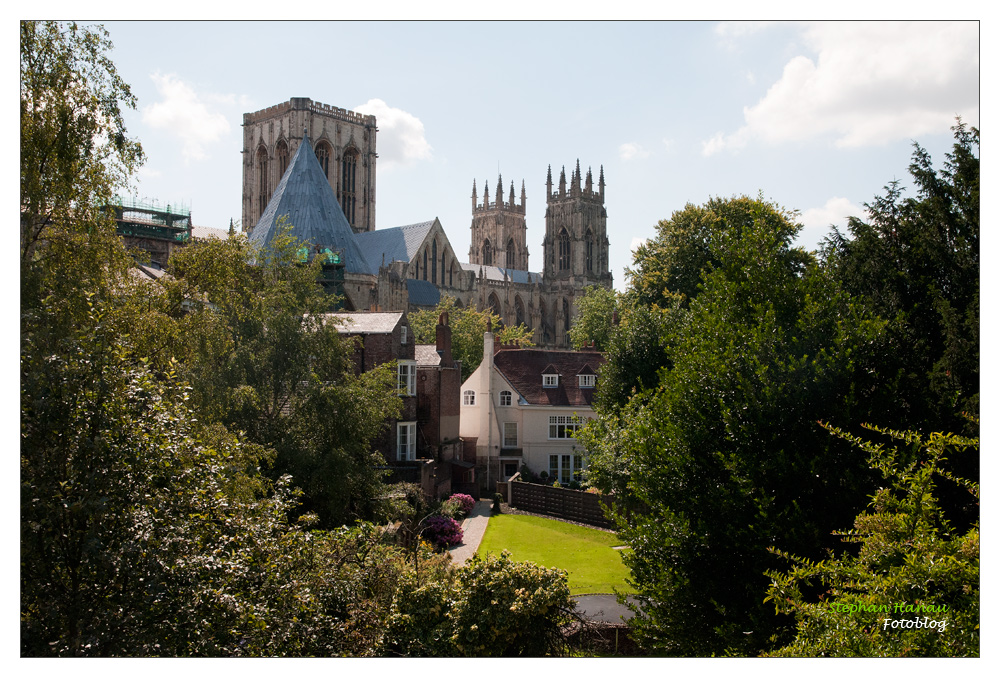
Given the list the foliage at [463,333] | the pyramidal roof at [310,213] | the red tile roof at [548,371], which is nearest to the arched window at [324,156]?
the pyramidal roof at [310,213]

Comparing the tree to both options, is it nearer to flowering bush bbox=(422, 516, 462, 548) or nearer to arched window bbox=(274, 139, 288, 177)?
Answer: flowering bush bbox=(422, 516, 462, 548)

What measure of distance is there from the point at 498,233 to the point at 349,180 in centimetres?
4082

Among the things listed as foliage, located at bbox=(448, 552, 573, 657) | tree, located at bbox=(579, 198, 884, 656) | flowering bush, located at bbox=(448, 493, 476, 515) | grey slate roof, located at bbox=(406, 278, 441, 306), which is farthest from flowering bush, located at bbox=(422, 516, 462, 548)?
grey slate roof, located at bbox=(406, 278, 441, 306)

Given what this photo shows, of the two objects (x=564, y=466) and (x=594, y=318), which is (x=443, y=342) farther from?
(x=594, y=318)

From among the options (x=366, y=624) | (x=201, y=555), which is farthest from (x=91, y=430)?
(x=366, y=624)

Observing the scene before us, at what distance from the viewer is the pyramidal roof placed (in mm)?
64812

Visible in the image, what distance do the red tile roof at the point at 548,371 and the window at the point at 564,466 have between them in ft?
8.82

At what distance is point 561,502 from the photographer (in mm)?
33344

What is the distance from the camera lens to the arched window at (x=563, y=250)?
111 m

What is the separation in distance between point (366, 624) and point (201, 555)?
317 centimetres

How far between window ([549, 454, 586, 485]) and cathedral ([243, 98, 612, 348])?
1628 cm

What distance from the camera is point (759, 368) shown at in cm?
1278

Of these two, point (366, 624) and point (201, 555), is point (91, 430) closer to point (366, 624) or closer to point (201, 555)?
point (201, 555)

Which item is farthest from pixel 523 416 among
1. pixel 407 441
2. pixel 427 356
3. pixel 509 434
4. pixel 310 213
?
pixel 310 213
